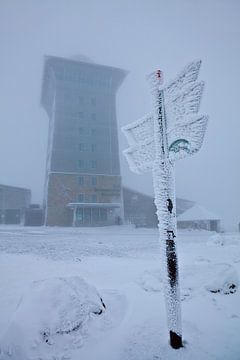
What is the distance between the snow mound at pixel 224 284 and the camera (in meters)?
4.72

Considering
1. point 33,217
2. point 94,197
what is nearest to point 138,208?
point 94,197

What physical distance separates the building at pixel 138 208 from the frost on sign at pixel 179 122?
124 feet

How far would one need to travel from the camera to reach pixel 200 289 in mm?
4871

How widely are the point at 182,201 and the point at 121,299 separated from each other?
4334 centimetres

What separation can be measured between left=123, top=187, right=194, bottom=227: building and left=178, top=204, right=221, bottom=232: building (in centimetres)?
533

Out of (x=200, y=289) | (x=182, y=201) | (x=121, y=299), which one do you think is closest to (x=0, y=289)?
(x=121, y=299)

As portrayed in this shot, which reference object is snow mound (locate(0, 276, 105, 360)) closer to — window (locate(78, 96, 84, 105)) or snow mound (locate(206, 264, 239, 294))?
snow mound (locate(206, 264, 239, 294))

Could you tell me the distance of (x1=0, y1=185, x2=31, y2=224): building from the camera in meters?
44.6

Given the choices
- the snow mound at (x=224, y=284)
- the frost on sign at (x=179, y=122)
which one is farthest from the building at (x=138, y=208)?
the frost on sign at (x=179, y=122)

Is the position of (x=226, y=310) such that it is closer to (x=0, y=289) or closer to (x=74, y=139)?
(x=0, y=289)

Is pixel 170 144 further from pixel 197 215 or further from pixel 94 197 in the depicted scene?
pixel 94 197

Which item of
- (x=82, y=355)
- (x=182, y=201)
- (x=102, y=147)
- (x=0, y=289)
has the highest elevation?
(x=102, y=147)

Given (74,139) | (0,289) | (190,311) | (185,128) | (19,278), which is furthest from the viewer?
(74,139)

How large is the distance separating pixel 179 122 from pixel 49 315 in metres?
3.15
